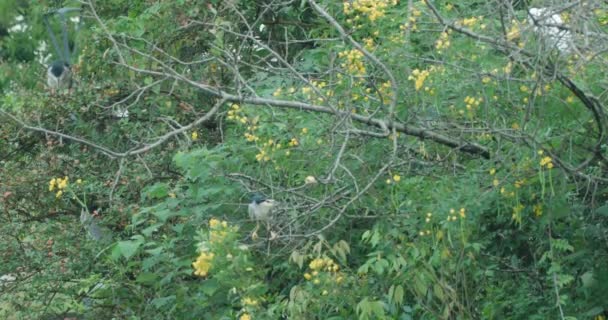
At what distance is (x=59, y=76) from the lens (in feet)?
27.8

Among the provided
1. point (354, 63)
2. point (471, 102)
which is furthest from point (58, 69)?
point (471, 102)

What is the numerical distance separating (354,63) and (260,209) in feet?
2.78

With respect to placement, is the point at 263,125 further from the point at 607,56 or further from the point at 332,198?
the point at 607,56

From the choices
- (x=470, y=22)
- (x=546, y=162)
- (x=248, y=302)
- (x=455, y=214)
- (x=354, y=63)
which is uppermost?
(x=470, y=22)

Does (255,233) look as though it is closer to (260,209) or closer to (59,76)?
(260,209)

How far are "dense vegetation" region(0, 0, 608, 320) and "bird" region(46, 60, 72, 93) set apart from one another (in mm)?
621

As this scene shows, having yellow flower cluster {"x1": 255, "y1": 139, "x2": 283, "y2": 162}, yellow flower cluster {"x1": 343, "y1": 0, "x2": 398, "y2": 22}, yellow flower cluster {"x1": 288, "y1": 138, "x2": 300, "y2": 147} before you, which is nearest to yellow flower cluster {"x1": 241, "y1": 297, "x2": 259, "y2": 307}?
yellow flower cluster {"x1": 255, "y1": 139, "x2": 283, "y2": 162}

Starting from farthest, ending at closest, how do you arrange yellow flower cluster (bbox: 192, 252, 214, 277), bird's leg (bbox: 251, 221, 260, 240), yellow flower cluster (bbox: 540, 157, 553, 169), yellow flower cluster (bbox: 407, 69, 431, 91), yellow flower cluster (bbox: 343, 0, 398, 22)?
yellow flower cluster (bbox: 343, 0, 398, 22)
bird's leg (bbox: 251, 221, 260, 240)
yellow flower cluster (bbox: 192, 252, 214, 277)
yellow flower cluster (bbox: 407, 69, 431, 91)
yellow flower cluster (bbox: 540, 157, 553, 169)

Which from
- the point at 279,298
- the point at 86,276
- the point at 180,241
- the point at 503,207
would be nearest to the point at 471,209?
the point at 503,207

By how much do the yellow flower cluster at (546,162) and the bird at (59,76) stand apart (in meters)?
3.92

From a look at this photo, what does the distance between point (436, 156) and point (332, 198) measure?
64 centimetres

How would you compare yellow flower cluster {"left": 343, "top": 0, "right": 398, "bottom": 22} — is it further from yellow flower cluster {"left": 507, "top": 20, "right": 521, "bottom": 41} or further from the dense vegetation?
yellow flower cluster {"left": 507, "top": 20, "right": 521, "bottom": 41}

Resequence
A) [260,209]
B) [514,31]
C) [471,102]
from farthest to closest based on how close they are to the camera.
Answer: [260,209], [471,102], [514,31]

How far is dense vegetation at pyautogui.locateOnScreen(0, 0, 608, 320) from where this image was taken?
18.0 feet
